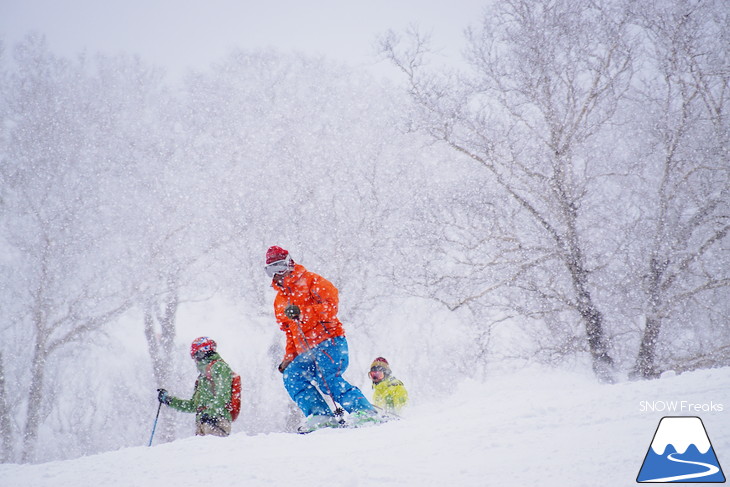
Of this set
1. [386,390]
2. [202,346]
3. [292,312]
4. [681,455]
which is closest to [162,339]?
[386,390]

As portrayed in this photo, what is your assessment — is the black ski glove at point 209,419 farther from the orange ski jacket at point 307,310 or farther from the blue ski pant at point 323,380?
the orange ski jacket at point 307,310

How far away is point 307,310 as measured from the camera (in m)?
3.96

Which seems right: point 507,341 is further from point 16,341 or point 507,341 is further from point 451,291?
point 16,341

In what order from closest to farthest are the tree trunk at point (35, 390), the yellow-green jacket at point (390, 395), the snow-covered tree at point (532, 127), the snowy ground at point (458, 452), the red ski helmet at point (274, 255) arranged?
the snowy ground at point (458, 452) < the red ski helmet at point (274, 255) < the yellow-green jacket at point (390, 395) < the snow-covered tree at point (532, 127) < the tree trunk at point (35, 390)

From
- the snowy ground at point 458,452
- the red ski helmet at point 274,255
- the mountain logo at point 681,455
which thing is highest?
the red ski helmet at point 274,255

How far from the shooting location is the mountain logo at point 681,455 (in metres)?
1.67

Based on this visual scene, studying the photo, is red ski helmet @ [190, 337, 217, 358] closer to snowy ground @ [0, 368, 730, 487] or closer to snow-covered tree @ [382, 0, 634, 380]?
snowy ground @ [0, 368, 730, 487]

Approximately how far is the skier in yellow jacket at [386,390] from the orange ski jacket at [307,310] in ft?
8.22

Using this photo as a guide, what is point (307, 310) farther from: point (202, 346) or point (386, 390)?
point (386, 390)

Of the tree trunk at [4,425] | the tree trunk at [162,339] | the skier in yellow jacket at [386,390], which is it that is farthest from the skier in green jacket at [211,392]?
the tree trunk at [4,425]

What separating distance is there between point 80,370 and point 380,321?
8.77 m

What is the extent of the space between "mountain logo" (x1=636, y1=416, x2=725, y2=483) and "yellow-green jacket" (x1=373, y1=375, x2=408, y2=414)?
4.15 metres

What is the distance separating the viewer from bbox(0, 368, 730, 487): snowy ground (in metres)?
1.88

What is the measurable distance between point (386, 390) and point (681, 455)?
4668mm
